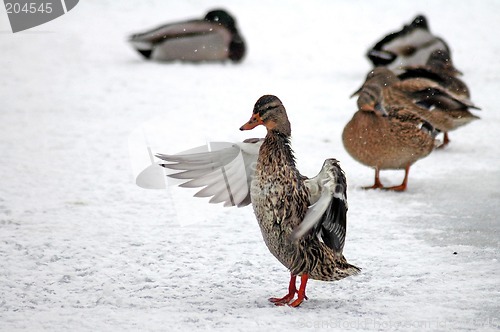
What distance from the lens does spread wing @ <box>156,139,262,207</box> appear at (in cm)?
385

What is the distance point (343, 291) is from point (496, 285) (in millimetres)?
716

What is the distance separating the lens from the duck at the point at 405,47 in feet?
28.9

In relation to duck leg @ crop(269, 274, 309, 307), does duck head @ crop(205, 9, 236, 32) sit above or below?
below

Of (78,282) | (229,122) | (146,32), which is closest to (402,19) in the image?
(146,32)

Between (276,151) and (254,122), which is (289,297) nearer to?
(276,151)

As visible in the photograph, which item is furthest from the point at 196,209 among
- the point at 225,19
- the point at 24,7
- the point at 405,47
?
the point at 24,7

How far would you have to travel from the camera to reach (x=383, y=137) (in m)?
5.57

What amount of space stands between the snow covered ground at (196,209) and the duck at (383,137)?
234 mm

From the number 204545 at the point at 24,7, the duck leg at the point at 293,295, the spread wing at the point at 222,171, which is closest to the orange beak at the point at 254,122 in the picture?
the spread wing at the point at 222,171

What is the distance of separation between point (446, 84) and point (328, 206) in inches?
158

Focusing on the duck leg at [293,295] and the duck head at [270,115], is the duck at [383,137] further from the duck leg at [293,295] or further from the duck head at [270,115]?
the duck leg at [293,295]

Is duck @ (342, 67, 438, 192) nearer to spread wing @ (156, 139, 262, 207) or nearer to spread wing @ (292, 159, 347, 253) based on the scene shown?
spread wing @ (156, 139, 262, 207)

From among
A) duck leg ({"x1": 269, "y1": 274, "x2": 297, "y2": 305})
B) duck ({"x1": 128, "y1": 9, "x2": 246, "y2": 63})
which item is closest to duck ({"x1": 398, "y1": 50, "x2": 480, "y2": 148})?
duck ({"x1": 128, "y1": 9, "x2": 246, "y2": 63})

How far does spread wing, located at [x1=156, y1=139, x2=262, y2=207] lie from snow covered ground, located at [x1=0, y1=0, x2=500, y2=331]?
402mm
